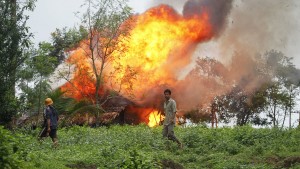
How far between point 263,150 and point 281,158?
3.85 feet

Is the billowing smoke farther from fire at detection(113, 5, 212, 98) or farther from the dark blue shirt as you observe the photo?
the dark blue shirt

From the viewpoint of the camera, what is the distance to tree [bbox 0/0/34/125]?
17109 millimetres

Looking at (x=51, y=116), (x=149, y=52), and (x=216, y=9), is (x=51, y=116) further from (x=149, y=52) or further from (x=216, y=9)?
(x=216, y=9)

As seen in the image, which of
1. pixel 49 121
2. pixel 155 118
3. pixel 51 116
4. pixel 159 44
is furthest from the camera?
pixel 155 118

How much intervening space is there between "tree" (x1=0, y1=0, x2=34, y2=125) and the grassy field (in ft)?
5.87

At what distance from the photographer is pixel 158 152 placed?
51.6ft

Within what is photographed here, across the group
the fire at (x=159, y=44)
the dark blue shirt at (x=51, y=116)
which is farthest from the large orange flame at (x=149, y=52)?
the dark blue shirt at (x=51, y=116)

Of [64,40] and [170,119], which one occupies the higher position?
[64,40]

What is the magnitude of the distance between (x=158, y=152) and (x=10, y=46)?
22.2 feet

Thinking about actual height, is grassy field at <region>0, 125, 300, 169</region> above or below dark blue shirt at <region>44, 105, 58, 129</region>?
below

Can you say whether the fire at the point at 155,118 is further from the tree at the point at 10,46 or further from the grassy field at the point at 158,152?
the tree at the point at 10,46

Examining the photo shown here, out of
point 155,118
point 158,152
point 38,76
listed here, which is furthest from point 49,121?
point 155,118

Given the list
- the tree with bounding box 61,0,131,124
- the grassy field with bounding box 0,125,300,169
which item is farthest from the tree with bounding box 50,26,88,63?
the grassy field with bounding box 0,125,300,169

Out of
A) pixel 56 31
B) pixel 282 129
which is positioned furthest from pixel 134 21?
pixel 282 129
